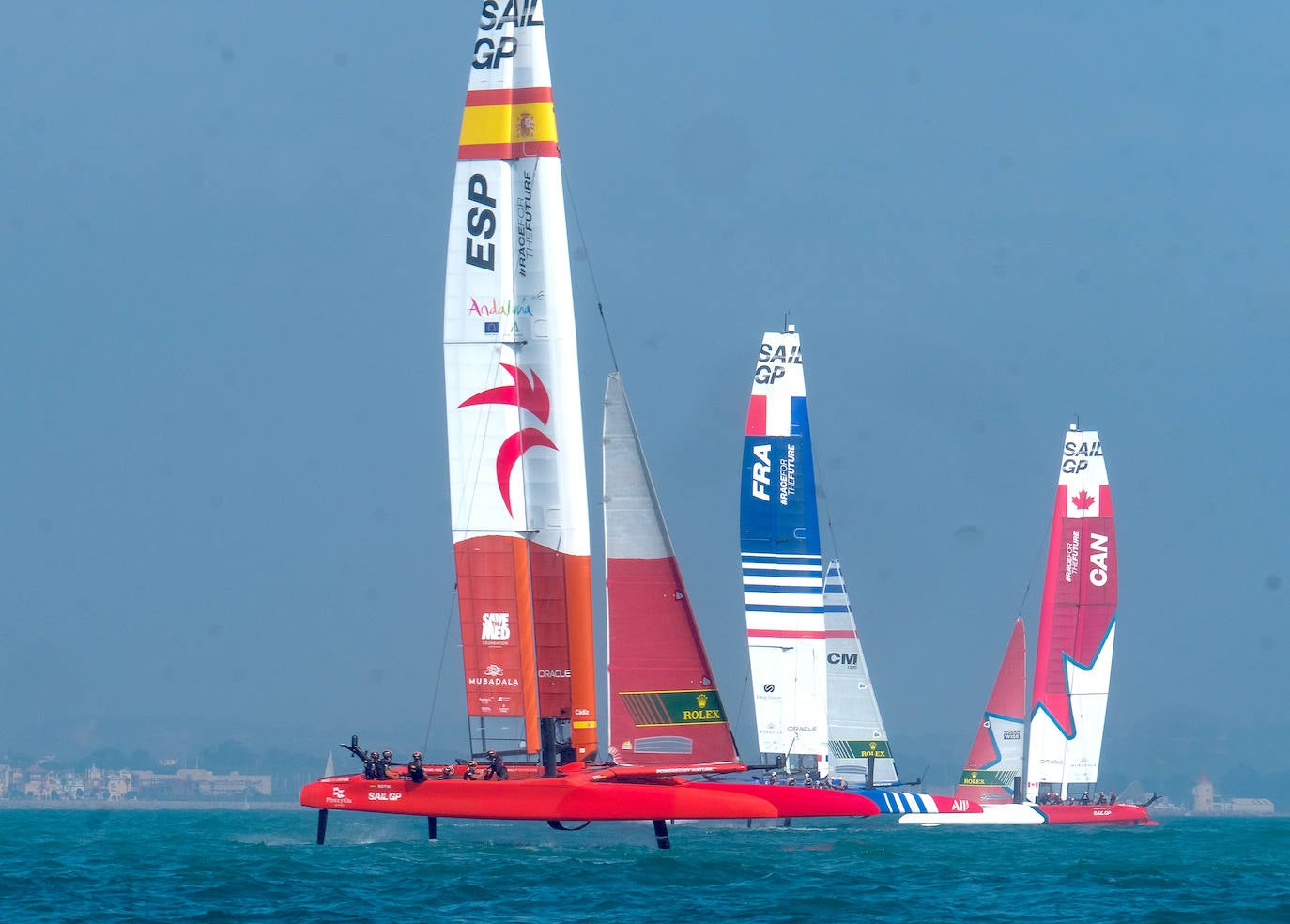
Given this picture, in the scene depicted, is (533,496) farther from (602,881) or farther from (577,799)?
(602,881)

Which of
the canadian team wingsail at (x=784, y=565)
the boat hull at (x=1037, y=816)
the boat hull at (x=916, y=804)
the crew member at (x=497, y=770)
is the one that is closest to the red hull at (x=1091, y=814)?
the boat hull at (x=1037, y=816)

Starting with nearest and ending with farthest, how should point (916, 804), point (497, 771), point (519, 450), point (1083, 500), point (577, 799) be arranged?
point (577, 799)
point (497, 771)
point (519, 450)
point (916, 804)
point (1083, 500)

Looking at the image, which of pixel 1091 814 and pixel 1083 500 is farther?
pixel 1091 814

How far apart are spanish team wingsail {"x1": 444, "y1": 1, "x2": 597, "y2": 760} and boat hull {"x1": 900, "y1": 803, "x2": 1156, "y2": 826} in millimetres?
24216

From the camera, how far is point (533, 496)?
28406 millimetres

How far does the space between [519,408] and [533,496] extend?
1.45m

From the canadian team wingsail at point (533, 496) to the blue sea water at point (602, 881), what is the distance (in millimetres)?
1448

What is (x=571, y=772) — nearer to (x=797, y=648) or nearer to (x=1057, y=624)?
(x=797, y=648)

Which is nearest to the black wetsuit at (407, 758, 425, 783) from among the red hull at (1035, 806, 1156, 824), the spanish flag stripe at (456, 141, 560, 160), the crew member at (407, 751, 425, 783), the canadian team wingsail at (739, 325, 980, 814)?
the crew member at (407, 751, 425, 783)

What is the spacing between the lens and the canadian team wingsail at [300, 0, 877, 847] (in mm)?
27766

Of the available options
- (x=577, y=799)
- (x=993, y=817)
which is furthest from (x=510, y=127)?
(x=993, y=817)

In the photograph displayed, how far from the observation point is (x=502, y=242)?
28.4 m

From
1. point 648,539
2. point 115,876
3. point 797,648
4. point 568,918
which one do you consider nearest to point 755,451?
point 797,648

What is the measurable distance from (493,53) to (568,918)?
14.9m
